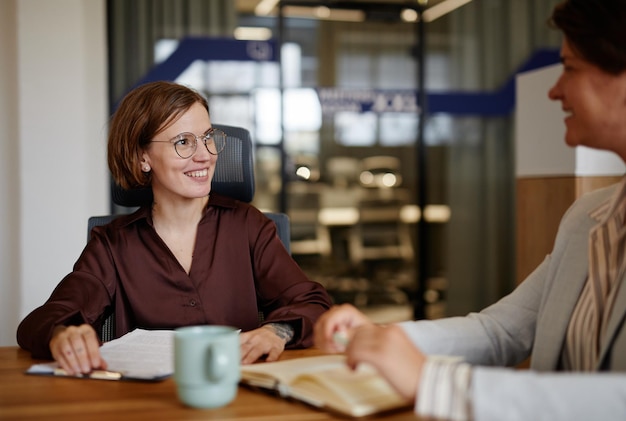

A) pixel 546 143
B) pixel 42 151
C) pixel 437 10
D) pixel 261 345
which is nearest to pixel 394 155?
pixel 437 10

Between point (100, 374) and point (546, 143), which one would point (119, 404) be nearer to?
point (100, 374)

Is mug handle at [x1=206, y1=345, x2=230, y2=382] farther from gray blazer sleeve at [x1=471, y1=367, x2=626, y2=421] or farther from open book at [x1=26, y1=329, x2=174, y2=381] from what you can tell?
gray blazer sleeve at [x1=471, y1=367, x2=626, y2=421]

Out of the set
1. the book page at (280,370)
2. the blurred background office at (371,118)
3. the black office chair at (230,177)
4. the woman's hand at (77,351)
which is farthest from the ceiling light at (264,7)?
the book page at (280,370)

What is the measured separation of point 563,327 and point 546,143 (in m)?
2.96

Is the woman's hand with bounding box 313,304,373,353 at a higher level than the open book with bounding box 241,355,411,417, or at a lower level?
higher

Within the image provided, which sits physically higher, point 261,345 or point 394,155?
point 394,155

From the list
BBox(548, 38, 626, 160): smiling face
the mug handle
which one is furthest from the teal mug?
BBox(548, 38, 626, 160): smiling face

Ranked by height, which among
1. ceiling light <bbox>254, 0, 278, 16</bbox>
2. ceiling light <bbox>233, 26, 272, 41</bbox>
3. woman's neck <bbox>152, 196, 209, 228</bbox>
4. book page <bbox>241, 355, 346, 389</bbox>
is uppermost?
ceiling light <bbox>254, 0, 278, 16</bbox>

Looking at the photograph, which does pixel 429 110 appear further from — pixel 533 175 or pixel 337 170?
pixel 533 175

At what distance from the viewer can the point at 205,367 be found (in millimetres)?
1297

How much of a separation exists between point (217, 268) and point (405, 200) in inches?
163

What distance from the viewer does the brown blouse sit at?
2129mm

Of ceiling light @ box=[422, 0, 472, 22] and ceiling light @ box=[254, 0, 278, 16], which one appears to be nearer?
ceiling light @ box=[254, 0, 278, 16]

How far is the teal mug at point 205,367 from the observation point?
4.20 feet
